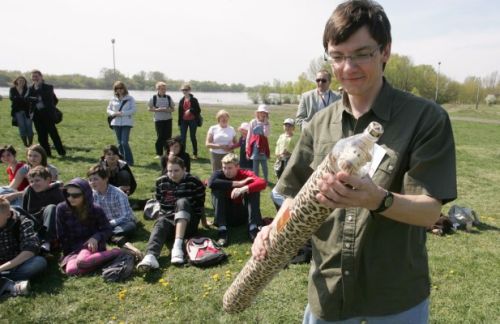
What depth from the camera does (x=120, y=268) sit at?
15.9 ft

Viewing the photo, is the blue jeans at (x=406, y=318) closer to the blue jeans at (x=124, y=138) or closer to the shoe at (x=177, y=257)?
the shoe at (x=177, y=257)

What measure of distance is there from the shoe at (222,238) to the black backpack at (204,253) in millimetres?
391

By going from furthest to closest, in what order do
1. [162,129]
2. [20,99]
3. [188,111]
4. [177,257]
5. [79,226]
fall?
1. [188,111]
2. [162,129]
3. [20,99]
4. [79,226]
5. [177,257]

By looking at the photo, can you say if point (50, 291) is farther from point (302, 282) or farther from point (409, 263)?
point (409, 263)

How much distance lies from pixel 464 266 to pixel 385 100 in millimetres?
4579

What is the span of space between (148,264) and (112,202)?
1.70 meters

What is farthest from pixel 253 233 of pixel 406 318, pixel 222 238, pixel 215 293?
pixel 406 318

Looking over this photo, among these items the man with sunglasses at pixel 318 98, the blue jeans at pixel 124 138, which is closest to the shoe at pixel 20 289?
the man with sunglasses at pixel 318 98

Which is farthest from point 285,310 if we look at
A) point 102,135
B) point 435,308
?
point 102,135

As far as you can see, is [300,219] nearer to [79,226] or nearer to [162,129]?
[79,226]

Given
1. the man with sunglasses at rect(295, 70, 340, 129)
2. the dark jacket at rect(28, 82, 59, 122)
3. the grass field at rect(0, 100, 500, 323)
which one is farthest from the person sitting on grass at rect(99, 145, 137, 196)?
the dark jacket at rect(28, 82, 59, 122)

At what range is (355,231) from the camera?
1733 mm

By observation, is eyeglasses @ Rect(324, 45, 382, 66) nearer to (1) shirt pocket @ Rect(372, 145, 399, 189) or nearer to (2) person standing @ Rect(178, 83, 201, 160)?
(1) shirt pocket @ Rect(372, 145, 399, 189)

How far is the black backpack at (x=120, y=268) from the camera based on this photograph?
4.80 m
